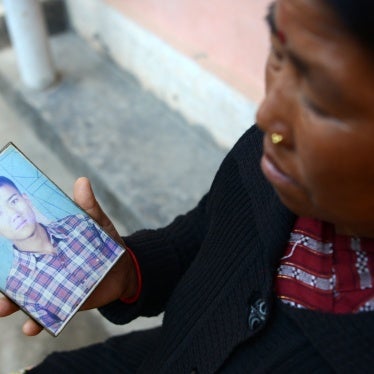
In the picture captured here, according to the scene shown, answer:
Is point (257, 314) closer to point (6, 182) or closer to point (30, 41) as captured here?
point (6, 182)

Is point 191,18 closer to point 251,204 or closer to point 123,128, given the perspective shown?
point 123,128

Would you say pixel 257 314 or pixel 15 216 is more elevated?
pixel 15 216

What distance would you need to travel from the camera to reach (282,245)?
636mm

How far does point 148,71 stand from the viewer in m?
1.93

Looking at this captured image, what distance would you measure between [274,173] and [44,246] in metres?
0.33

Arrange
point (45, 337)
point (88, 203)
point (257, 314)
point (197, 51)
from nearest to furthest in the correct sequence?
point (257, 314) → point (88, 203) → point (45, 337) → point (197, 51)

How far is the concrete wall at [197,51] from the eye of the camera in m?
1.54

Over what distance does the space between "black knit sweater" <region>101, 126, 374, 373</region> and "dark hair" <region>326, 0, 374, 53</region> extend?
0.28 metres

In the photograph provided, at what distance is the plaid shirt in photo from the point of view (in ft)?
2.30

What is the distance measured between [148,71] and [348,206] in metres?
1.54

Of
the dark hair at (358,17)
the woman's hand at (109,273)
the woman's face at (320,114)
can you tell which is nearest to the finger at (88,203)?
the woman's hand at (109,273)

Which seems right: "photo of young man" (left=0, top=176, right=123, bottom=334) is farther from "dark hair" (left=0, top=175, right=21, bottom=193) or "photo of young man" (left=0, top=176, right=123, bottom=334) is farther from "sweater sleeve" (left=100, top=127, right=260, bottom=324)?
"sweater sleeve" (left=100, top=127, right=260, bottom=324)

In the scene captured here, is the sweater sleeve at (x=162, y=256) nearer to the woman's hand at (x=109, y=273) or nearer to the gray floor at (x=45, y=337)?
the woman's hand at (x=109, y=273)

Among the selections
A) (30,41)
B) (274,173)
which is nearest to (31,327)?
(274,173)
